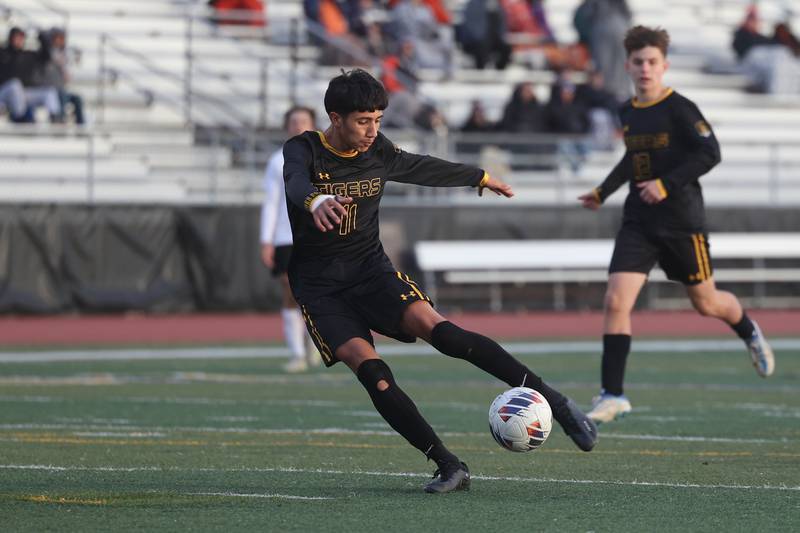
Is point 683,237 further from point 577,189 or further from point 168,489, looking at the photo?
point 577,189

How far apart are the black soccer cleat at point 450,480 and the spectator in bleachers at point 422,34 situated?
752 inches

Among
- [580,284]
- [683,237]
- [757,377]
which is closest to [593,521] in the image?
[683,237]

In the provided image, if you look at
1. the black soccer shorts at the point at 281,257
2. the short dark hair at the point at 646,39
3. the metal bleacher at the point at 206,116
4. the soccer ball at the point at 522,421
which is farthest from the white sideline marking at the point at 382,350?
the soccer ball at the point at 522,421

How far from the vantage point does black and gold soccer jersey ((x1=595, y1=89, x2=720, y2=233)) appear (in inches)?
371

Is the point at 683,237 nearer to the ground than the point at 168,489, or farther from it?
farther from it

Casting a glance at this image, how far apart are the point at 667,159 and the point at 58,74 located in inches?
519

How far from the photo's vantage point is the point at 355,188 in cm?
673

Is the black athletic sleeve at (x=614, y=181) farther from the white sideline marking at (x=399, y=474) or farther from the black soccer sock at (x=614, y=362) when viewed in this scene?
the white sideline marking at (x=399, y=474)

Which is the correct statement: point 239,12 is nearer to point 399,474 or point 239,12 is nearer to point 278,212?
point 278,212

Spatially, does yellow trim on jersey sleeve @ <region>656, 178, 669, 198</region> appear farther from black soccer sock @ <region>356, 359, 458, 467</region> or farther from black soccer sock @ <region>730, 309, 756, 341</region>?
black soccer sock @ <region>356, 359, 458, 467</region>

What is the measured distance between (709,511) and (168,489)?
217 centimetres

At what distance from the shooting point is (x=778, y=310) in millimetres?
22531

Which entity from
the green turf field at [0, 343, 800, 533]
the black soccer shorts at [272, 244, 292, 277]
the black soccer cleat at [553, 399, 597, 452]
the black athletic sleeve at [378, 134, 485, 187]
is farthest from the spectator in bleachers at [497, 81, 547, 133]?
the black soccer cleat at [553, 399, 597, 452]

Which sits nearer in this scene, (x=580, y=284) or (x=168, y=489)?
(x=168, y=489)
